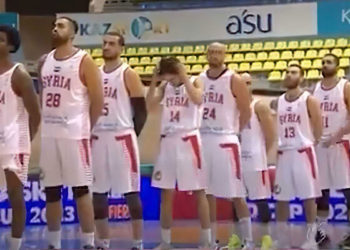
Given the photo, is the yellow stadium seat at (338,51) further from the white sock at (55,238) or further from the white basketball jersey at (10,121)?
the white basketball jersey at (10,121)

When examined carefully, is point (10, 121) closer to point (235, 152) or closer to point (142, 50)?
point (235, 152)

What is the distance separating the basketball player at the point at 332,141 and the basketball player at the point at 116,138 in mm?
2412

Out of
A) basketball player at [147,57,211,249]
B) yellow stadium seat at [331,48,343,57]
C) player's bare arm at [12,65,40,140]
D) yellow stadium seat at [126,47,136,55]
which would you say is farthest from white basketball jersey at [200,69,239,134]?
yellow stadium seat at [126,47,136,55]

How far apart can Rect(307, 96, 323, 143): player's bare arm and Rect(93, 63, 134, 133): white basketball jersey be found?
6.65 ft

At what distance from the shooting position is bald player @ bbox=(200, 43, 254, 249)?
7652mm

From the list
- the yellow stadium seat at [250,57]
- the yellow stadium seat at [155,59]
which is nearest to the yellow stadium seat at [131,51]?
the yellow stadium seat at [155,59]

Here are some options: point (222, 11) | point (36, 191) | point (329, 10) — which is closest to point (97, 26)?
point (222, 11)

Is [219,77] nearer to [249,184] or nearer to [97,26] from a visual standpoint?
[249,184]

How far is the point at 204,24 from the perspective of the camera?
1642 centimetres

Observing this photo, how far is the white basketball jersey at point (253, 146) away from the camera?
29.5 ft

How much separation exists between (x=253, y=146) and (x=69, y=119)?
9.73 ft

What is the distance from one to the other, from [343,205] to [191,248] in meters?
4.25

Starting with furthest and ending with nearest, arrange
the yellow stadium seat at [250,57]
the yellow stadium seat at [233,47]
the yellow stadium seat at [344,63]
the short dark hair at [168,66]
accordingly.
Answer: the yellow stadium seat at [233,47], the yellow stadium seat at [250,57], the yellow stadium seat at [344,63], the short dark hair at [168,66]

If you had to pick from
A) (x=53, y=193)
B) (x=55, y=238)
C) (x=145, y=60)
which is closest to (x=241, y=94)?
(x=53, y=193)
